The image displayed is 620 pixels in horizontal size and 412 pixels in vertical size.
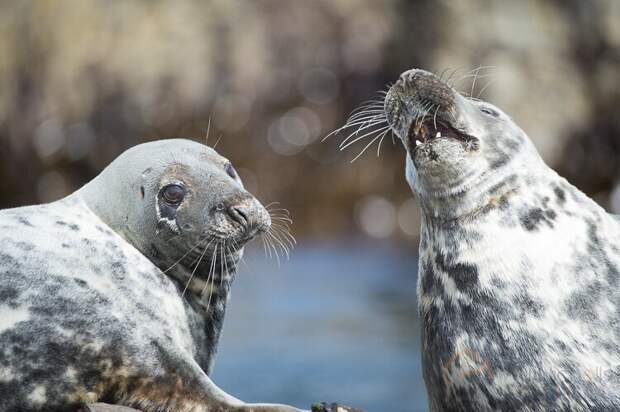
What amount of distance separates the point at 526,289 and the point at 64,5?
13556 mm

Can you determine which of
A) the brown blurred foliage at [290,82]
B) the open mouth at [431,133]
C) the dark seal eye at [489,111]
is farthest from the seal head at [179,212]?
the brown blurred foliage at [290,82]

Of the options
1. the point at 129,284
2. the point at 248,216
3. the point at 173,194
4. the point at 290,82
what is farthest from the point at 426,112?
the point at 290,82

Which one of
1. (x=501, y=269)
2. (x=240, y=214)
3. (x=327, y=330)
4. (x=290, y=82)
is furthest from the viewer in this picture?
(x=290, y=82)

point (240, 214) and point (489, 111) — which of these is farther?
point (489, 111)

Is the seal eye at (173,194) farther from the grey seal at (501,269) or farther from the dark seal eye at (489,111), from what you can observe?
the dark seal eye at (489,111)

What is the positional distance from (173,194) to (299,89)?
37.2 feet

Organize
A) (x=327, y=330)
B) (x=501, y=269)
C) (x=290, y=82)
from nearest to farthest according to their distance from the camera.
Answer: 1. (x=501, y=269)
2. (x=327, y=330)
3. (x=290, y=82)

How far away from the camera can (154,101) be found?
16.1 metres

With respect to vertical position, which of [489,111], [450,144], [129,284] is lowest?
[129,284]

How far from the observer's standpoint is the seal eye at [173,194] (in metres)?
4.96

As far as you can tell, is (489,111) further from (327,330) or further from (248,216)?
(327,330)

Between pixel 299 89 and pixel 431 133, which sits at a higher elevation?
pixel 299 89

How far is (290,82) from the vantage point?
1614 centimetres

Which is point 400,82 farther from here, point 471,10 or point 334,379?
point 471,10
